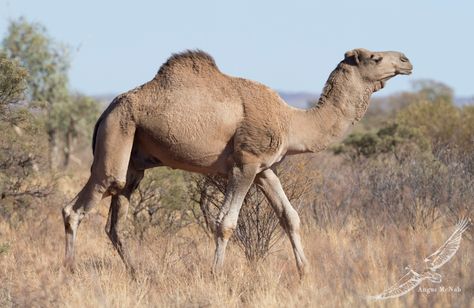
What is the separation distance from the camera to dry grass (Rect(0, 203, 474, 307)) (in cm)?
709

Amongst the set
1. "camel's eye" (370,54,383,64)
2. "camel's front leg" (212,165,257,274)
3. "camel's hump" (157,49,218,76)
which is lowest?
"camel's front leg" (212,165,257,274)

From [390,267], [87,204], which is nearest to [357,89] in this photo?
[390,267]

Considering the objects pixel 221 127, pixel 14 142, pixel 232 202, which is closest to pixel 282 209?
pixel 232 202

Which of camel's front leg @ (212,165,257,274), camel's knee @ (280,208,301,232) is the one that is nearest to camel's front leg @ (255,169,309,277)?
camel's knee @ (280,208,301,232)

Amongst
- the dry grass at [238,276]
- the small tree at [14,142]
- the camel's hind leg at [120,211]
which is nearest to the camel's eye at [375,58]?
the dry grass at [238,276]

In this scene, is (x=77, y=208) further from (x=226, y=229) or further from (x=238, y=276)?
(x=238, y=276)

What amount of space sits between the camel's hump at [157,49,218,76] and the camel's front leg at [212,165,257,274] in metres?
1.14

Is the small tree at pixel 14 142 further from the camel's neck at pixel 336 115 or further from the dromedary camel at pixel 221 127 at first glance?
the camel's neck at pixel 336 115

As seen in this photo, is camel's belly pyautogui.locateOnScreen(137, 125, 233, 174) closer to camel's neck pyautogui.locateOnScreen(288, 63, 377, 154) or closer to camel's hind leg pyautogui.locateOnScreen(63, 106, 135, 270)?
camel's hind leg pyautogui.locateOnScreen(63, 106, 135, 270)

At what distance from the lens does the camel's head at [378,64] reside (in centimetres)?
912

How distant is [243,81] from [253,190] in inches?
70.9

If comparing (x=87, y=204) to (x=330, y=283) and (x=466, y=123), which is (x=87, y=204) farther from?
(x=466, y=123)

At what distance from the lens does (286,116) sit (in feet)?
29.6

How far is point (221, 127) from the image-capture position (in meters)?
8.84
